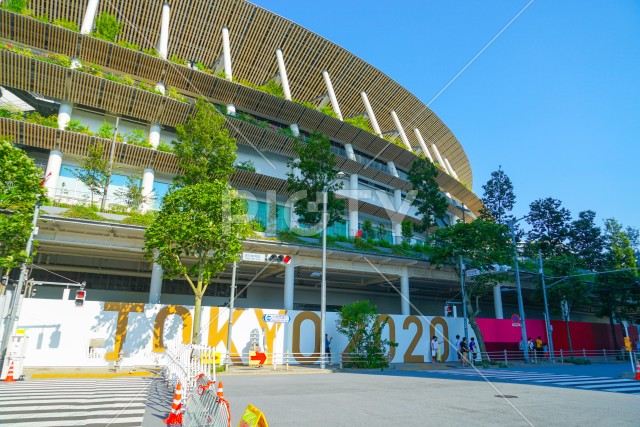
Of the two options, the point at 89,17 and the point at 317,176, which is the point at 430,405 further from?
the point at 89,17

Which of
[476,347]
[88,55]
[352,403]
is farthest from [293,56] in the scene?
[352,403]

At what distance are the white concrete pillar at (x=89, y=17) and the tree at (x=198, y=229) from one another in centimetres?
1765

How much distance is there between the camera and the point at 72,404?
9.06 m

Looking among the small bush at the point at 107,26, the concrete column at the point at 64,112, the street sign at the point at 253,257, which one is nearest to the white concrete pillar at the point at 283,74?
the small bush at the point at 107,26

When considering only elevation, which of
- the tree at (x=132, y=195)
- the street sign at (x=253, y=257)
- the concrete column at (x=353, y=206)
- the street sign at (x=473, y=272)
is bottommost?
the street sign at (x=473, y=272)

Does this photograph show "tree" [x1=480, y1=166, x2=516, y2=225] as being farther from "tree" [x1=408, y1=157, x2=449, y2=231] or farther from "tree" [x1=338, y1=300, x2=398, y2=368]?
"tree" [x1=338, y1=300, x2=398, y2=368]

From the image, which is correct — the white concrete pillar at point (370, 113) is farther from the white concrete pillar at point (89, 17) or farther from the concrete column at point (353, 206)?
the white concrete pillar at point (89, 17)

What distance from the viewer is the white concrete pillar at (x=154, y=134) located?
29.3m

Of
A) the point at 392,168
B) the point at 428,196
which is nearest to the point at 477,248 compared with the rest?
the point at 428,196

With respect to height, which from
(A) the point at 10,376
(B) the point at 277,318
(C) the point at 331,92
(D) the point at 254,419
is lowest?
(A) the point at 10,376

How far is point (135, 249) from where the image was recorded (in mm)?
24547

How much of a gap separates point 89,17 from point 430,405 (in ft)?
109

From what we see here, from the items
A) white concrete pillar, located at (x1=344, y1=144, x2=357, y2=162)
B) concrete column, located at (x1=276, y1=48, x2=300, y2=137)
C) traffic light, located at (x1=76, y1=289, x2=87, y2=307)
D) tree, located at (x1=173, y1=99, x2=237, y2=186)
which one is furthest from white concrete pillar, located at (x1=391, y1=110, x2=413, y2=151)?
traffic light, located at (x1=76, y1=289, x2=87, y2=307)

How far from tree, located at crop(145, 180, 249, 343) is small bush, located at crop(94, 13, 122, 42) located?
58.8 feet
